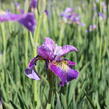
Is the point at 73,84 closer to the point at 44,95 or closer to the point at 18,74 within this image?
the point at 44,95

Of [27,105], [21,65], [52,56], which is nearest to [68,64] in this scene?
[52,56]

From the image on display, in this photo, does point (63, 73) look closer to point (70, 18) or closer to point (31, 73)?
point (31, 73)

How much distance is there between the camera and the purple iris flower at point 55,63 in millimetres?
925

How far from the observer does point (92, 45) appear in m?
2.20

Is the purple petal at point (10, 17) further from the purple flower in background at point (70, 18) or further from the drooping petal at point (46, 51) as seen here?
the purple flower in background at point (70, 18)

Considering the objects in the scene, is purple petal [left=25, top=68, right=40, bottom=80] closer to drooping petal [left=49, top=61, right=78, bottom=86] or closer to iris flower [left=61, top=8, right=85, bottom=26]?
drooping petal [left=49, top=61, right=78, bottom=86]

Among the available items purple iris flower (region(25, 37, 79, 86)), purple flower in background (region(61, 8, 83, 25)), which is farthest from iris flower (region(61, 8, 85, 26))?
purple iris flower (region(25, 37, 79, 86))

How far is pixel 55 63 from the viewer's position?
968 millimetres

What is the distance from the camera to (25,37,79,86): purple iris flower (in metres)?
0.93

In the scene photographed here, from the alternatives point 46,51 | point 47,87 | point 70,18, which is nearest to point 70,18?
point 70,18

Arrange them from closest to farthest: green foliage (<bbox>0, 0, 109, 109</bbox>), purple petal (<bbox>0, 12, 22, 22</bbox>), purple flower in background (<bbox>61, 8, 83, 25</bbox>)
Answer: purple petal (<bbox>0, 12, 22, 22</bbox>)
green foliage (<bbox>0, 0, 109, 109</bbox>)
purple flower in background (<bbox>61, 8, 83, 25</bbox>)

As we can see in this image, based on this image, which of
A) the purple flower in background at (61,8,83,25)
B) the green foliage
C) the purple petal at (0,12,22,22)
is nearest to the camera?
the purple petal at (0,12,22,22)

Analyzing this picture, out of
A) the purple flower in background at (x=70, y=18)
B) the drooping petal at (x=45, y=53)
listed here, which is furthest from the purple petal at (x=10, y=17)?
the purple flower in background at (x=70, y=18)

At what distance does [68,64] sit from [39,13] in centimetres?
30
